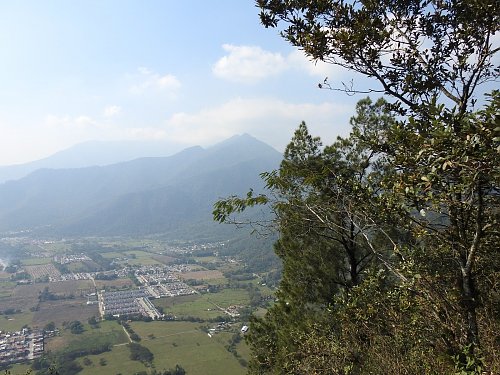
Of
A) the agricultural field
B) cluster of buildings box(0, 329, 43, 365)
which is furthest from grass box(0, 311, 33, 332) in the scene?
cluster of buildings box(0, 329, 43, 365)

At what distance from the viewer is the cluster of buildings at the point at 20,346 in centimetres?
3190

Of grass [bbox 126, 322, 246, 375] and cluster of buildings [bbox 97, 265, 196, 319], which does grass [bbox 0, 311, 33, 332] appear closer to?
cluster of buildings [bbox 97, 265, 196, 319]

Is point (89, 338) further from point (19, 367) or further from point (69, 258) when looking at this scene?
point (69, 258)

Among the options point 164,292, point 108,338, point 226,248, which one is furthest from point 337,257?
point 226,248

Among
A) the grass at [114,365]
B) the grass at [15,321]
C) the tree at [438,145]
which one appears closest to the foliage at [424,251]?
the tree at [438,145]

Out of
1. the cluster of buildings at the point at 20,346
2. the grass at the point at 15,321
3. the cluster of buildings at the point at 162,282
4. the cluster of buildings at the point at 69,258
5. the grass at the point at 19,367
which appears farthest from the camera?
the cluster of buildings at the point at 69,258

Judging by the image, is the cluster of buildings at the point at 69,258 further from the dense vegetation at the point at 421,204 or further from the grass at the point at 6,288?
the dense vegetation at the point at 421,204

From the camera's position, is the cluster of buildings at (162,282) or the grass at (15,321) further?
the cluster of buildings at (162,282)

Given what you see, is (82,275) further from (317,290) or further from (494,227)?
(494,227)

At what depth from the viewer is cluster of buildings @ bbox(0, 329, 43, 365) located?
105 feet

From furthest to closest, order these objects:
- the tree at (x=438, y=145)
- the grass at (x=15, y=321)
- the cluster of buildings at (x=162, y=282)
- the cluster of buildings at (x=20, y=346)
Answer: the cluster of buildings at (x=162, y=282)
the grass at (x=15, y=321)
the cluster of buildings at (x=20, y=346)
the tree at (x=438, y=145)

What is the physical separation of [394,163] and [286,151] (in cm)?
526

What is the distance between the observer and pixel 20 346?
3478 centimetres

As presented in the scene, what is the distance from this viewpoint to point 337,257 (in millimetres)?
7590
